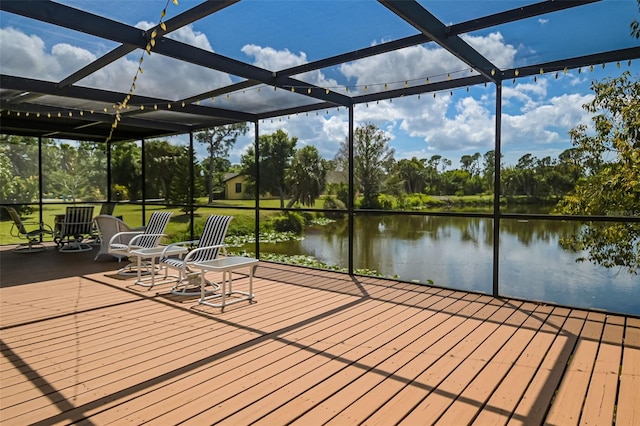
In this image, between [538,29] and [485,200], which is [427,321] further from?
[485,200]

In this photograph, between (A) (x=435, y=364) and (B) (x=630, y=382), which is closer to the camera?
(B) (x=630, y=382)

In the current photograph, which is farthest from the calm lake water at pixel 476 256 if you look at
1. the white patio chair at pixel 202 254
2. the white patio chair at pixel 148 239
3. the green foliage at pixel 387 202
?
the white patio chair at pixel 148 239

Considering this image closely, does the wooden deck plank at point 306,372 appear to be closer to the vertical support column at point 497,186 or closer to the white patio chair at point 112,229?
the vertical support column at point 497,186

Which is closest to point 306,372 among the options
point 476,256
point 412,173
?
point 476,256

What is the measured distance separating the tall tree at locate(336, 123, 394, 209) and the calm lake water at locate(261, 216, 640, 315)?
43.2 inches

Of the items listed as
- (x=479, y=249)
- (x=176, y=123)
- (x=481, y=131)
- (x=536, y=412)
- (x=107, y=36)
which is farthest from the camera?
(x=481, y=131)

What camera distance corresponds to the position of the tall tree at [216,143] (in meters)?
13.7

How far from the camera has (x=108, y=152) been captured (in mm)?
10672

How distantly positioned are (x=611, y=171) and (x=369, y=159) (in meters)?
7.37

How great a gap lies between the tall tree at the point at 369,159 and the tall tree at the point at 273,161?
1.88 meters

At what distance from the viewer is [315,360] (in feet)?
9.50

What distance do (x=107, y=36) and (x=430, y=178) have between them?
31.8ft

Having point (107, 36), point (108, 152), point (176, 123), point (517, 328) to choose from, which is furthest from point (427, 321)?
point (108, 152)

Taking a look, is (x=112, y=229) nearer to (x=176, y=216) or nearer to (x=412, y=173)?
(x=176, y=216)
